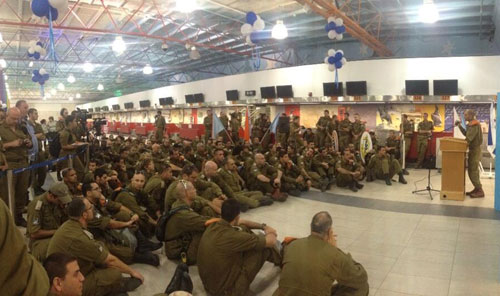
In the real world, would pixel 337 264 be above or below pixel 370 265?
above

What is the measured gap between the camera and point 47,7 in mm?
7027

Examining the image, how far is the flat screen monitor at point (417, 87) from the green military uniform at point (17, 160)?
37.9 feet

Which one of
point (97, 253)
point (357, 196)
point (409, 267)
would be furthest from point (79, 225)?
point (357, 196)

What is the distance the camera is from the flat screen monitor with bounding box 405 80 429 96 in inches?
496

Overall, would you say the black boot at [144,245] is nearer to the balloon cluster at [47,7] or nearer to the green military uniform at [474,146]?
the balloon cluster at [47,7]

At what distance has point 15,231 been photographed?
1374 millimetres

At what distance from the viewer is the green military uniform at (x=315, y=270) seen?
2.94 metres

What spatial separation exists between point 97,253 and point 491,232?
5698 millimetres

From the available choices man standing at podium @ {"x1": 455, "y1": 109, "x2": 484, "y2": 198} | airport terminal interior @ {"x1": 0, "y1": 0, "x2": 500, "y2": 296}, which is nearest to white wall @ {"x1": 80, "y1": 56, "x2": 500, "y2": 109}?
airport terminal interior @ {"x1": 0, "y1": 0, "x2": 500, "y2": 296}

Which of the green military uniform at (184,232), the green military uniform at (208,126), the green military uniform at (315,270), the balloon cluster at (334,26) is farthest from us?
the green military uniform at (208,126)

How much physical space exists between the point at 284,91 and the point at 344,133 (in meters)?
3.93

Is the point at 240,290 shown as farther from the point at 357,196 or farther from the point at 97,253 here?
the point at 357,196

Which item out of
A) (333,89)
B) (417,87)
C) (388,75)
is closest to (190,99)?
(333,89)

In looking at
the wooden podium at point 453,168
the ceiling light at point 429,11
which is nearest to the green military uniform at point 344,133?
the ceiling light at point 429,11
